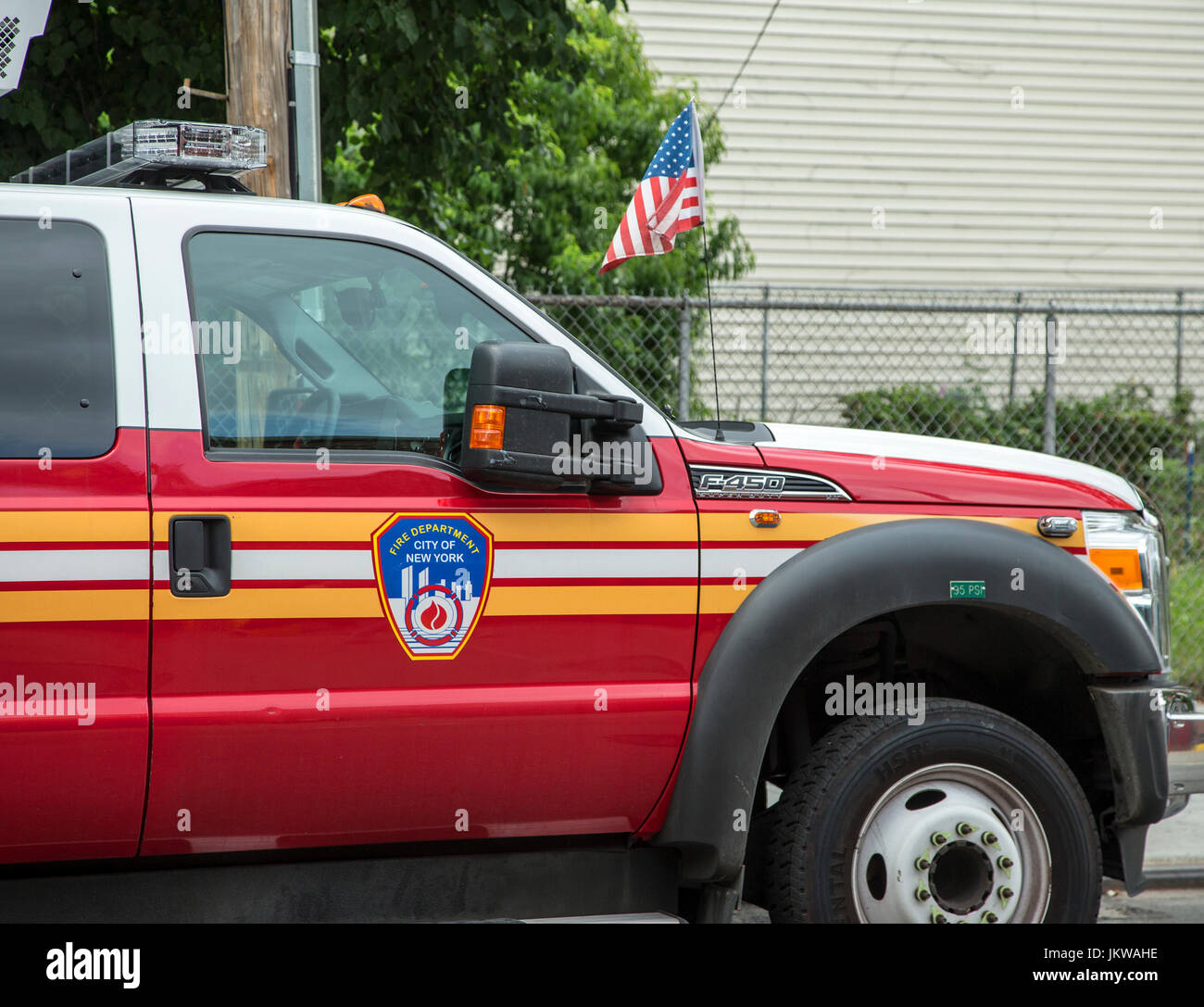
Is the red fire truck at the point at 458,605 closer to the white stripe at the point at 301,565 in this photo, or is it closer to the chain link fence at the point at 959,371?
the white stripe at the point at 301,565

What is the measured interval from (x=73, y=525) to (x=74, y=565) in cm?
9

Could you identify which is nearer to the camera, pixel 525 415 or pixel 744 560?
pixel 525 415

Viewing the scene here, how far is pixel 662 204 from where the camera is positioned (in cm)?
531

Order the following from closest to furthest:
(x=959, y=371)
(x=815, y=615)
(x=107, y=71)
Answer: (x=815, y=615)
(x=107, y=71)
(x=959, y=371)

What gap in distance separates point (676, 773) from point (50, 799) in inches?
57.3

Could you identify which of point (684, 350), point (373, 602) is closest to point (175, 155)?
point (373, 602)

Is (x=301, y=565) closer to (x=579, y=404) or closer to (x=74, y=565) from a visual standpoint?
(x=74, y=565)

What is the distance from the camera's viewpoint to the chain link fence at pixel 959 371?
775 centimetres

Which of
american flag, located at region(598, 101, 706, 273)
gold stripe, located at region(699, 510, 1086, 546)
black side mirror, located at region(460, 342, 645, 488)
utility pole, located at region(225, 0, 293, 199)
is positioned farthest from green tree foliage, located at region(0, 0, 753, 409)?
gold stripe, located at region(699, 510, 1086, 546)

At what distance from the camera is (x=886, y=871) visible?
3.35 meters

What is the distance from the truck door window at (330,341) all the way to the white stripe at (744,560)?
2.26ft

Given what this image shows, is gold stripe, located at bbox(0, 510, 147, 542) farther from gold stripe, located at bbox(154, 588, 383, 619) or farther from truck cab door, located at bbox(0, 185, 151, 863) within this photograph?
gold stripe, located at bbox(154, 588, 383, 619)
